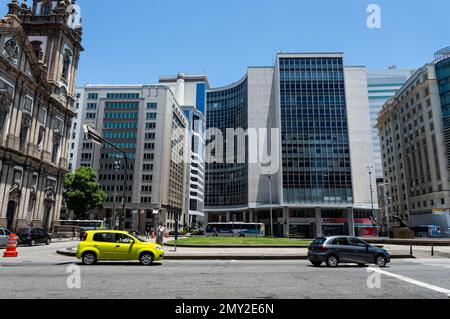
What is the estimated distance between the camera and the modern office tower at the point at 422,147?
6781cm

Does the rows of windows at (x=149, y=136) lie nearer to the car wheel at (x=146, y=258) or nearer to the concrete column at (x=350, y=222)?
the concrete column at (x=350, y=222)

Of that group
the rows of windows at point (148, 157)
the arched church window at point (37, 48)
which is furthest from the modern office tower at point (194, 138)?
the arched church window at point (37, 48)

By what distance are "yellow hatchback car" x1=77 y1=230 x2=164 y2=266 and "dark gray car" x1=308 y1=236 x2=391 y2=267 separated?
311 inches

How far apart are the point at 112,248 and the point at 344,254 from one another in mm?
11184

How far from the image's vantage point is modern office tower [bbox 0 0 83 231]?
38.2 meters

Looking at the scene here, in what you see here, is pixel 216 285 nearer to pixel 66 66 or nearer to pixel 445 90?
pixel 66 66

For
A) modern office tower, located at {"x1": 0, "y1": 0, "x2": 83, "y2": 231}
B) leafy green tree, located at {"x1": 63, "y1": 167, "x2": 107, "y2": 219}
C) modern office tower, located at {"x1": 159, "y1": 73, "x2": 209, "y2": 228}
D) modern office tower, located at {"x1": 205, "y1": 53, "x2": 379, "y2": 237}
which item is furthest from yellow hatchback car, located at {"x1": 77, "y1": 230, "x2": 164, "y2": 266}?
modern office tower, located at {"x1": 159, "y1": 73, "x2": 209, "y2": 228}

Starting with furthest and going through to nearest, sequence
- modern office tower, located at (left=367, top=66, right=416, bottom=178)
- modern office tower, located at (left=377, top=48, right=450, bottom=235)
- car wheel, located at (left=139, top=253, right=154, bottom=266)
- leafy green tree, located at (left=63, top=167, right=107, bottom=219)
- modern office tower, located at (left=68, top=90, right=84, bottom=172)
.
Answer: modern office tower, located at (left=367, top=66, right=416, bottom=178), modern office tower, located at (left=68, top=90, right=84, bottom=172), modern office tower, located at (left=377, top=48, right=450, bottom=235), leafy green tree, located at (left=63, top=167, right=107, bottom=219), car wheel, located at (left=139, top=253, right=154, bottom=266)

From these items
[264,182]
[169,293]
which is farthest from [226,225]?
[169,293]

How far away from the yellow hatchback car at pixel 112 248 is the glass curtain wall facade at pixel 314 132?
57122mm

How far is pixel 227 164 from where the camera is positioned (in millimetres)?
84625

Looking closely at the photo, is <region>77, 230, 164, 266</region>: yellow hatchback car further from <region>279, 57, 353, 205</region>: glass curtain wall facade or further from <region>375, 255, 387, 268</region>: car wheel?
<region>279, 57, 353, 205</region>: glass curtain wall facade
